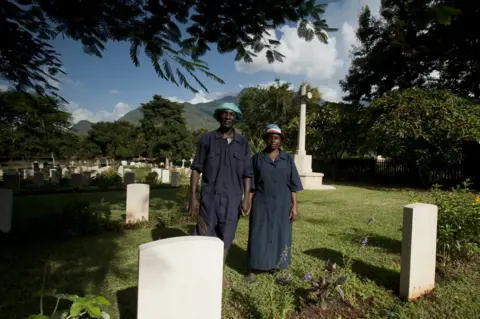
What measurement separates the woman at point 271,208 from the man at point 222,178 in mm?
254

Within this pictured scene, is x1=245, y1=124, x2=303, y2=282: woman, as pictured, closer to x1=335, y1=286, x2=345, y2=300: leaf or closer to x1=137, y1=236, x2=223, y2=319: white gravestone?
x1=335, y1=286, x2=345, y2=300: leaf

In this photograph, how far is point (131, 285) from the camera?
3361 mm

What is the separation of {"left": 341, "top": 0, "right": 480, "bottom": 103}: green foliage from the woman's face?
12.4 meters

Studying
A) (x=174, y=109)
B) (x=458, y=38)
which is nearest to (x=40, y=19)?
Answer: (x=458, y=38)

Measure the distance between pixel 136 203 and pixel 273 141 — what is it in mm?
3843

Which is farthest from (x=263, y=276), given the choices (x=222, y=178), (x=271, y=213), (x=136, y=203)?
(x=136, y=203)

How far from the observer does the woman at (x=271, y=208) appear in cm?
349

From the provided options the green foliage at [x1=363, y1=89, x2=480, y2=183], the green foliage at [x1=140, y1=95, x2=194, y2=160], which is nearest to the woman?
the green foliage at [x1=363, y1=89, x2=480, y2=183]

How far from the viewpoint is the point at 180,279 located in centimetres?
192

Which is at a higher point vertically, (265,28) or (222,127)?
(265,28)

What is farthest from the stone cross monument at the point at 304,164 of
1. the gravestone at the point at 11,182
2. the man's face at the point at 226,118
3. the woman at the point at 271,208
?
the gravestone at the point at 11,182

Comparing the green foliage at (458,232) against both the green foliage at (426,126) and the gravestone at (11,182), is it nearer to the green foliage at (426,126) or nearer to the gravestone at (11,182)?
the green foliage at (426,126)

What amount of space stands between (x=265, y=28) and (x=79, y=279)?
3400 mm

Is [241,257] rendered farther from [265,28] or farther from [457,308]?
[265,28]
